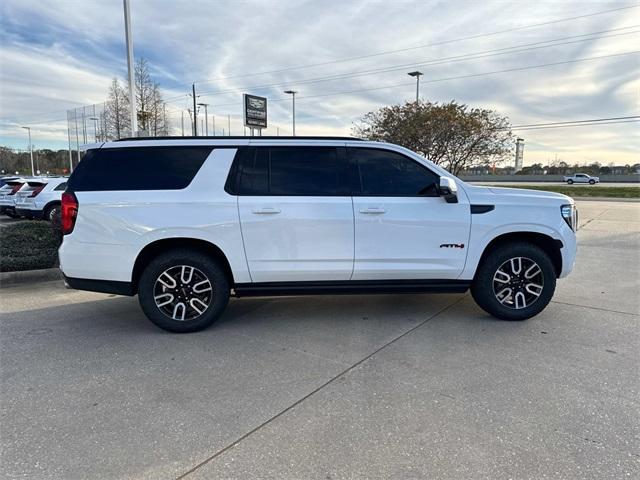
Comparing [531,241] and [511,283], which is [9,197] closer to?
[511,283]

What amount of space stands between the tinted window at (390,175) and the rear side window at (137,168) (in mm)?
1598

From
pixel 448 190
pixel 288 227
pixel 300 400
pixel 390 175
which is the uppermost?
pixel 390 175

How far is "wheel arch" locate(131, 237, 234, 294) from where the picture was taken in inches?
170

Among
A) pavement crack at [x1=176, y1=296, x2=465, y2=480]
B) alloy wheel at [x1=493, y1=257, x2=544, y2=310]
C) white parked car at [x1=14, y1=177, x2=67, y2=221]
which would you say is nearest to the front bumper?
white parked car at [x1=14, y1=177, x2=67, y2=221]

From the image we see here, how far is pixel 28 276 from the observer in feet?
21.3

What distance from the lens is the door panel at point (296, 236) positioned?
14.0 ft

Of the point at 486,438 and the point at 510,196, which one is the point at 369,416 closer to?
the point at 486,438

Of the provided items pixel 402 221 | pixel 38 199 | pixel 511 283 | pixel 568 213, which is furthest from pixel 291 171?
pixel 38 199

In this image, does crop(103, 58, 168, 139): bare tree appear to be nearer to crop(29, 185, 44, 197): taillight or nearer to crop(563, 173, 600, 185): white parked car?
crop(29, 185, 44, 197): taillight

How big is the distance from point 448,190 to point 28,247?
7.48 m

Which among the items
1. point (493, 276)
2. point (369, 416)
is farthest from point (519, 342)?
point (369, 416)

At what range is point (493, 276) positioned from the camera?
461cm

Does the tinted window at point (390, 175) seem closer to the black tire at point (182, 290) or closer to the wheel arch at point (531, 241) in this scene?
the wheel arch at point (531, 241)

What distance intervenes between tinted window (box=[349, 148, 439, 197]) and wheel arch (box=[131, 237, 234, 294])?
1.61 metres
